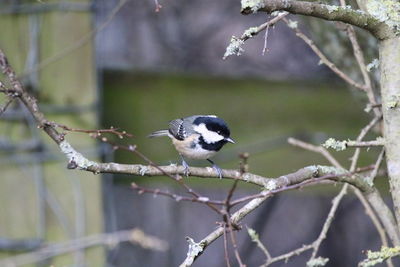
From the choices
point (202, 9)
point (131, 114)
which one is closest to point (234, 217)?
point (131, 114)

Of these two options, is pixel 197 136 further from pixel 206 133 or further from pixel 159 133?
pixel 159 133

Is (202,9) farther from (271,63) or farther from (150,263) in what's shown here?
(150,263)

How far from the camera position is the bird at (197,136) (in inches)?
86.6

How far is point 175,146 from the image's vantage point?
2203 millimetres

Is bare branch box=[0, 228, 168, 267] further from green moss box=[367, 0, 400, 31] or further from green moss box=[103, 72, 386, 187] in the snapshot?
green moss box=[367, 0, 400, 31]

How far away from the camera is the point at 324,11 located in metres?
1.38

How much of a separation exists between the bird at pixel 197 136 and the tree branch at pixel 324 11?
0.78 meters

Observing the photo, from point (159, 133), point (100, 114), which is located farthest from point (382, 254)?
point (100, 114)

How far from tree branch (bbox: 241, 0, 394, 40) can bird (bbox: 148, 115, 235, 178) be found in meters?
0.78

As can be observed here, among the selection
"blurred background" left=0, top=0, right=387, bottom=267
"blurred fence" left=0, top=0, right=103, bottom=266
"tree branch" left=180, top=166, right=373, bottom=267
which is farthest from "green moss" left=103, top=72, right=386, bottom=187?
"tree branch" left=180, top=166, right=373, bottom=267

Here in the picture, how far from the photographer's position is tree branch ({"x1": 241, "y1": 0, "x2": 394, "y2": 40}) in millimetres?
1245

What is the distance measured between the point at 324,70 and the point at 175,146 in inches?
39.3

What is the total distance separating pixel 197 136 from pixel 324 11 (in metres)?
1.05

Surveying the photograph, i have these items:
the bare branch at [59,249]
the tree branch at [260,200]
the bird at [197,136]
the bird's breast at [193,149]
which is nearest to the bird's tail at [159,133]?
the bird at [197,136]
